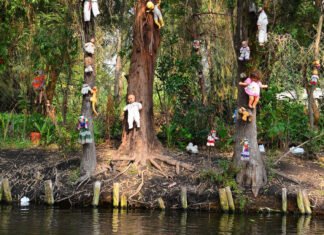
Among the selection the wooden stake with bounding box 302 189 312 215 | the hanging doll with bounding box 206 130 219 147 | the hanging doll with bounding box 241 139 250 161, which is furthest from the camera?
the hanging doll with bounding box 206 130 219 147

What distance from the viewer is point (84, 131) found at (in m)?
14.9

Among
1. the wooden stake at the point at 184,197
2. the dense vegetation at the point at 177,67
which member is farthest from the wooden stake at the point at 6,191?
the wooden stake at the point at 184,197

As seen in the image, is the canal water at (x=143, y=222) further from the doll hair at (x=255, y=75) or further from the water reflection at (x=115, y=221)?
the doll hair at (x=255, y=75)

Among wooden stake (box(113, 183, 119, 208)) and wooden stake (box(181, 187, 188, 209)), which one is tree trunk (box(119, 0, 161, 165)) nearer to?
wooden stake (box(113, 183, 119, 208))

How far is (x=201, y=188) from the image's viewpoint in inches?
571

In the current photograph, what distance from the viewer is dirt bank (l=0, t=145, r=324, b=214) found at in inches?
560

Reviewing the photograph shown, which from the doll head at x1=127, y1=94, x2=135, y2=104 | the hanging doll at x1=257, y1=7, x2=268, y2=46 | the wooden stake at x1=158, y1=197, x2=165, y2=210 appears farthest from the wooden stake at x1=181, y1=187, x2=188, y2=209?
the hanging doll at x1=257, y1=7, x2=268, y2=46

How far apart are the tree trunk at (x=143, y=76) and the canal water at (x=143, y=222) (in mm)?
2570

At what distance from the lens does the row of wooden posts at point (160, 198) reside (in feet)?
45.8

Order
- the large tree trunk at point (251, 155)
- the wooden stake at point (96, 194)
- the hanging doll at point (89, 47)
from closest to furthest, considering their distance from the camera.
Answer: the large tree trunk at point (251, 155) < the wooden stake at point (96, 194) < the hanging doll at point (89, 47)

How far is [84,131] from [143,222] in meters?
3.23

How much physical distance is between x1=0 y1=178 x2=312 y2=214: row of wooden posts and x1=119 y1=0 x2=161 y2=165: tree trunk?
1.85 metres

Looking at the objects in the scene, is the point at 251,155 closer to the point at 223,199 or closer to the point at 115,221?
the point at 223,199

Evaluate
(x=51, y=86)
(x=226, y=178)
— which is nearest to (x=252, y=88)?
(x=226, y=178)
